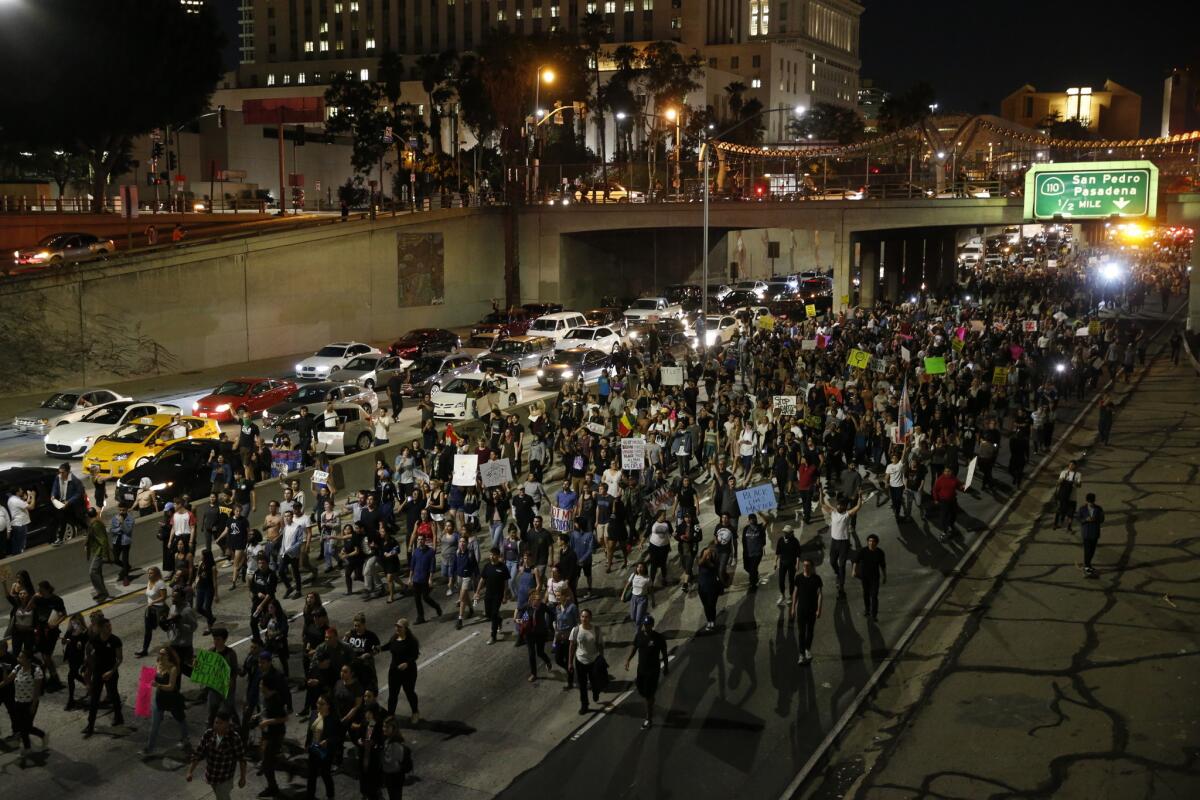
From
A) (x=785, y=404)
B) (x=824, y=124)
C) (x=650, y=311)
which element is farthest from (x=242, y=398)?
(x=824, y=124)

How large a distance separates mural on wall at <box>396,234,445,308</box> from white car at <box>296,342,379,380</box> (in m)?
14.5

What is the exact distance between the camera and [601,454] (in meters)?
21.3

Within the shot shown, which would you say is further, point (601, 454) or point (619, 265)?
point (619, 265)

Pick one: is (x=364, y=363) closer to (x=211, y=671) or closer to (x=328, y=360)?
(x=328, y=360)

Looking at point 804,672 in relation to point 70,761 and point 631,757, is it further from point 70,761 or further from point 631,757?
point 70,761

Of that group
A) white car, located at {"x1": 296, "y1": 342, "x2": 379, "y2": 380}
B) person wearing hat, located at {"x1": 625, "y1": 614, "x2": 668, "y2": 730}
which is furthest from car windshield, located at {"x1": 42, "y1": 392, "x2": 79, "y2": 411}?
person wearing hat, located at {"x1": 625, "y1": 614, "x2": 668, "y2": 730}

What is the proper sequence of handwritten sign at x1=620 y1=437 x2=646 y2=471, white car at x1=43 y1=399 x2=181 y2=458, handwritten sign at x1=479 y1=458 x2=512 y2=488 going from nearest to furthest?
handwritten sign at x1=479 y1=458 x2=512 y2=488, handwritten sign at x1=620 y1=437 x2=646 y2=471, white car at x1=43 y1=399 x2=181 y2=458

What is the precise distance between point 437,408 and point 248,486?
10105mm

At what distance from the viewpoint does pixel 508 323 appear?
49.6 m

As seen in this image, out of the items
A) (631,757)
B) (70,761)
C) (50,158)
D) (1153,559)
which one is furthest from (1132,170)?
(50,158)

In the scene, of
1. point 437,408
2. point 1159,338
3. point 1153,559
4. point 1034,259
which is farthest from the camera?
point 1034,259

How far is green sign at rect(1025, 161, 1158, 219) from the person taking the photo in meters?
36.8

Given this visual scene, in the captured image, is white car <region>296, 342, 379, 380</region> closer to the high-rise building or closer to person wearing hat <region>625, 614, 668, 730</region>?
person wearing hat <region>625, 614, 668, 730</region>

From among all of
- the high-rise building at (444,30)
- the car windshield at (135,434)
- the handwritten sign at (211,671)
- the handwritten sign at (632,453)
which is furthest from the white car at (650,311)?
the high-rise building at (444,30)
